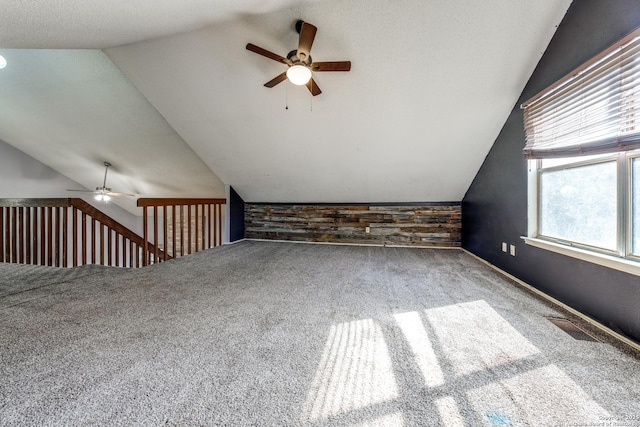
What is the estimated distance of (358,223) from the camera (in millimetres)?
4672

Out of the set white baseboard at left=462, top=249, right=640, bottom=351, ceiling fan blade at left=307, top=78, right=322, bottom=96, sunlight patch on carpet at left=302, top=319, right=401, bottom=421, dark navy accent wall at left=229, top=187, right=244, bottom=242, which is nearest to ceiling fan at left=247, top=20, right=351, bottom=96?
ceiling fan blade at left=307, top=78, right=322, bottom=96

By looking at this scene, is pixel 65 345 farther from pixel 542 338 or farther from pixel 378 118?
pixel 378 118

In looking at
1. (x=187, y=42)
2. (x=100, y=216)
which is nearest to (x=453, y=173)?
(x=187, y=42)

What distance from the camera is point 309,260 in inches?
137

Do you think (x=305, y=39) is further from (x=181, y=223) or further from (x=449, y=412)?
(x=181, y=223)

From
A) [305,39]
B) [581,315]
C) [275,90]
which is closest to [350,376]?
[581,315]

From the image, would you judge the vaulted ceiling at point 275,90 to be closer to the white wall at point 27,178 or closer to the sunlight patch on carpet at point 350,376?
the white wall at point 27,178

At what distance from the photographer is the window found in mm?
1511

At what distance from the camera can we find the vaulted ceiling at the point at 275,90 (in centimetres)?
198

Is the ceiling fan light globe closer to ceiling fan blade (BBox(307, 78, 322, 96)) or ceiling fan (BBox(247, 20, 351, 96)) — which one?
ceiling fan (BBox(247, 20, 351, 96))

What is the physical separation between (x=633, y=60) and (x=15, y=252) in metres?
6.34

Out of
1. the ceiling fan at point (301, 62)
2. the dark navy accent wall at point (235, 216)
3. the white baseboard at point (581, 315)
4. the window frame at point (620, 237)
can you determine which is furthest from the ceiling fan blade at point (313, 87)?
the dark navy accent wall at point (235, 216)

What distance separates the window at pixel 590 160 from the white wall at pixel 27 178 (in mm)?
7834

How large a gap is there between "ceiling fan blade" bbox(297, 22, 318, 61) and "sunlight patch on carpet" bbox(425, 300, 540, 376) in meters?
2.35
